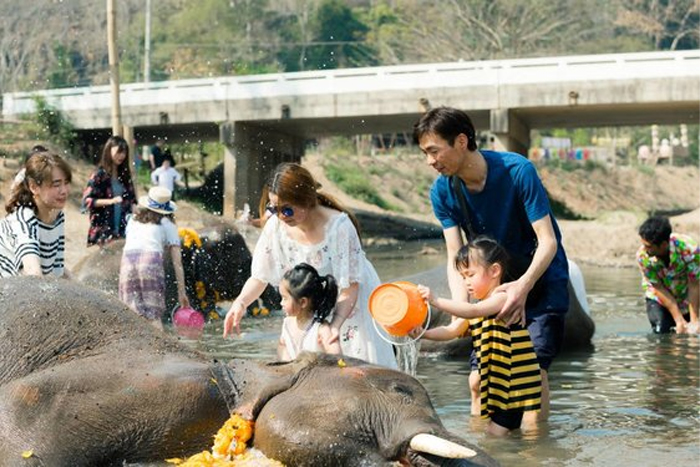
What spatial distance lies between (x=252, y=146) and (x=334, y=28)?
33.9 metres

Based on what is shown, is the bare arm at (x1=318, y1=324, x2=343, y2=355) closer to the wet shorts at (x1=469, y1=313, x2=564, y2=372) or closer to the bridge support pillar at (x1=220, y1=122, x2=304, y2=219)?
the wet shorts at (x1=469, y1=313, x2=564, y2=372)

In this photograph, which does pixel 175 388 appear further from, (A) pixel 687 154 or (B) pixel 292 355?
(A) pixel 687 154

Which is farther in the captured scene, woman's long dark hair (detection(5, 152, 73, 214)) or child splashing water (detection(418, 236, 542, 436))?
woman's long dark hair (detection(5, 152, 73, 214))

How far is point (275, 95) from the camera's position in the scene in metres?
38.1

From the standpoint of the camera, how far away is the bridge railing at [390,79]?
34.2 m

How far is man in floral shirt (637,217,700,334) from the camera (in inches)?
439

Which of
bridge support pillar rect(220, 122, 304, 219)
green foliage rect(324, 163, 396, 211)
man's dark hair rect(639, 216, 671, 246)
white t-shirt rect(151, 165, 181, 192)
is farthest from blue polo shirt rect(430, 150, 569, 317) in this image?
green foliage rect(324, 163, 396, 211)

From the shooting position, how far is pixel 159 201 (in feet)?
34.6

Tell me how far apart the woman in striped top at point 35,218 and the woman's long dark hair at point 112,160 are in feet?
15.1

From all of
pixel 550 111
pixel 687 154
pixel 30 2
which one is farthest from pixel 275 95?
pixel 687 154

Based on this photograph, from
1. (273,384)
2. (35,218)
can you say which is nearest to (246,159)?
(35,218)

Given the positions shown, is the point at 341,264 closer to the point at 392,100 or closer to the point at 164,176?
the point at 164,176

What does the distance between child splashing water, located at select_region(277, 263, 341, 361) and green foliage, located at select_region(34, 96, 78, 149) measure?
3230 cm

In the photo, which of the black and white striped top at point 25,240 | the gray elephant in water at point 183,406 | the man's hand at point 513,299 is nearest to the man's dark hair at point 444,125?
the man's hand at point 513,299
